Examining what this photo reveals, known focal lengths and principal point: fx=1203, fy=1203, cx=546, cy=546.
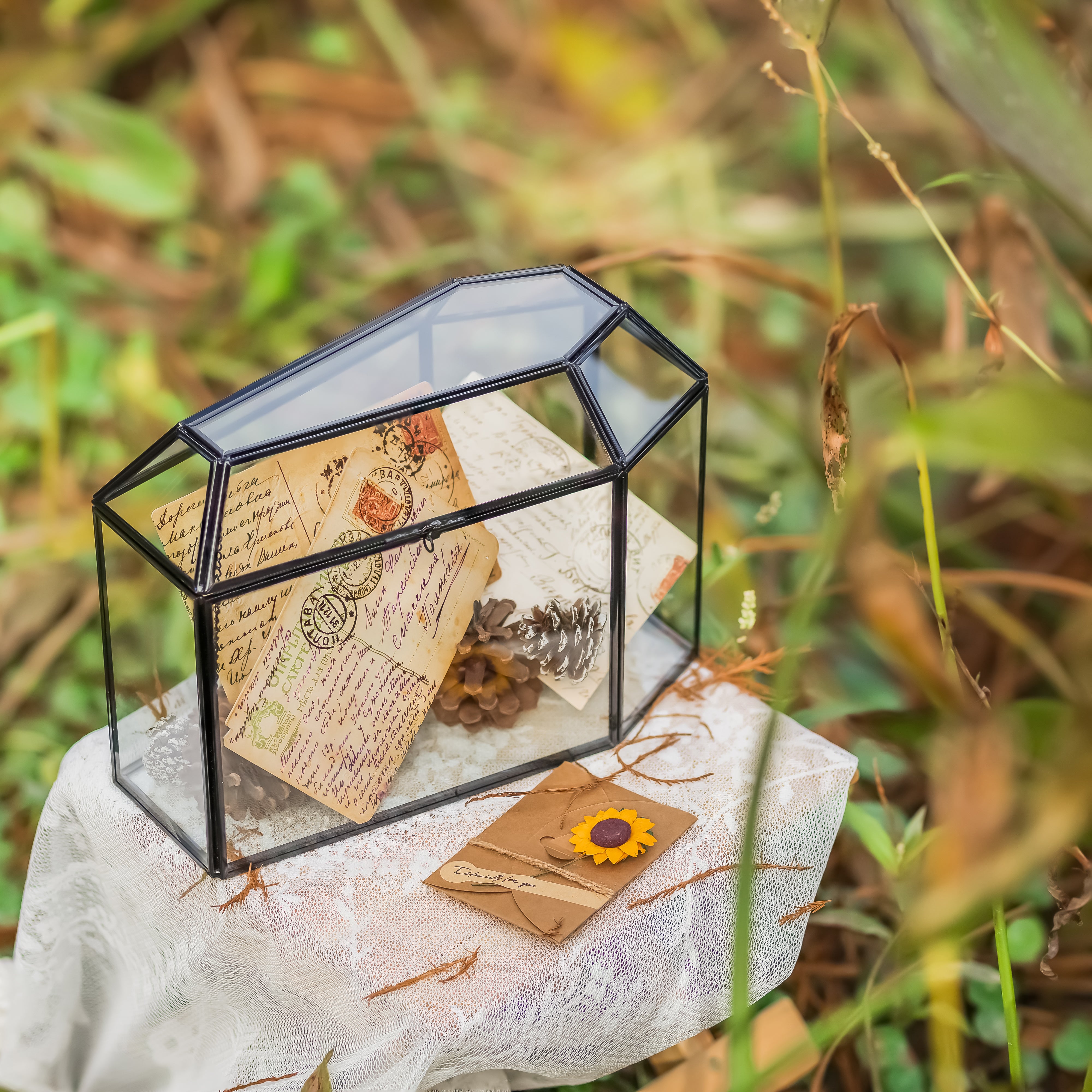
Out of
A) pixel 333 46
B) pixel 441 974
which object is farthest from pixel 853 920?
pixel 333 46

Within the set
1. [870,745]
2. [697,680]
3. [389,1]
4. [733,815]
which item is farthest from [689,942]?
[389,1]

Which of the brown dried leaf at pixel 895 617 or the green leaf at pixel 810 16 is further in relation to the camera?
the green leaf at pixel 810 16

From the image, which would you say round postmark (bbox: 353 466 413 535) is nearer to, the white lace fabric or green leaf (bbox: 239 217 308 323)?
the white lace fabric

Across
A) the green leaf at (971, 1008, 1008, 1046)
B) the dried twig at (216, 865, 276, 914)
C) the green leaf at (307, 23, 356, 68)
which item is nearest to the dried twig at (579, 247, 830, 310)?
the dried twig at (216, 865, 276, 914)

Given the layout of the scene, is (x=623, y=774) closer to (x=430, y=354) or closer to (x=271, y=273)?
(x=430, y=354)

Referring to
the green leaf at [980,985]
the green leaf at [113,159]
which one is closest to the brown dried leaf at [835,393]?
the green leaf at [980,985]

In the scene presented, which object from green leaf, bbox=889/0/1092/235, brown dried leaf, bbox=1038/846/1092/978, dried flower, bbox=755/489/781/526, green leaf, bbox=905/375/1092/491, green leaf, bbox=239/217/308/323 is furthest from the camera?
green leaf, bbox=239/217/308/323

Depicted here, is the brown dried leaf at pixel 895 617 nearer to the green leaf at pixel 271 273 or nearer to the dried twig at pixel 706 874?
the dried twig at pixel 706 874
